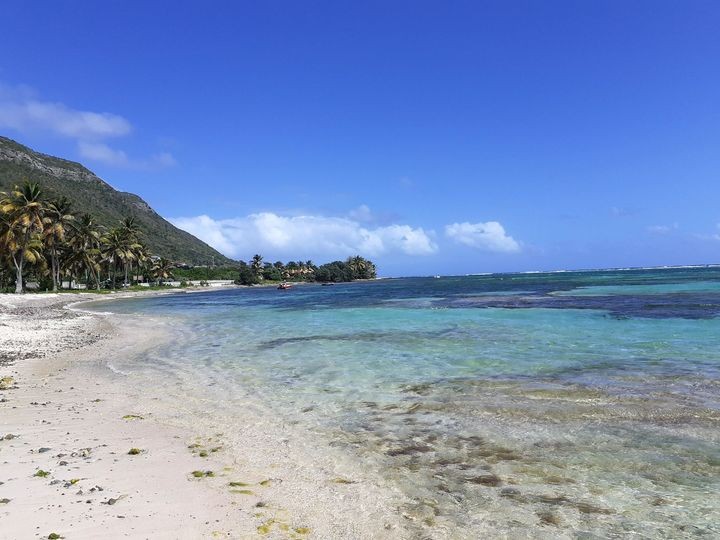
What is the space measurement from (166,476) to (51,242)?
70.1 m

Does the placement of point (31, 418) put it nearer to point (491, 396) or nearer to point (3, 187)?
point (491, 396)

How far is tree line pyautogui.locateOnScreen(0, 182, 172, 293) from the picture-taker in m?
55.8

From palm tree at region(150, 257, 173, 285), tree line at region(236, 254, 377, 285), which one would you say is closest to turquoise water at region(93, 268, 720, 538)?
palm tree at region(150, 257, 173, 285)

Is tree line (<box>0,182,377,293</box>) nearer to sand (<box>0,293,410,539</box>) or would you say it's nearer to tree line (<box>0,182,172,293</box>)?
tree line (<box>0,182,172,293</box>)

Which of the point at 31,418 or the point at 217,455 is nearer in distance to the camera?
the point at 217,455

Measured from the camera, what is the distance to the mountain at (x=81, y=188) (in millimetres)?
140125

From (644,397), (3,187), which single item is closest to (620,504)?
(644,397)

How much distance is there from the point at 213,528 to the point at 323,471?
2.09 meters

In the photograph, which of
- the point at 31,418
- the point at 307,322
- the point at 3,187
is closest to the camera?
the point at 31,418

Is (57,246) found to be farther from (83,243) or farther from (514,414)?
(514,414)

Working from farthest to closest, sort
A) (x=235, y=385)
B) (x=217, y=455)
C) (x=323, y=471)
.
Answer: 1. (x=235, y=385)
2. (x=217, y=455)
3. (x=323, y=471)

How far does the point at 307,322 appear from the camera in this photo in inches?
1198

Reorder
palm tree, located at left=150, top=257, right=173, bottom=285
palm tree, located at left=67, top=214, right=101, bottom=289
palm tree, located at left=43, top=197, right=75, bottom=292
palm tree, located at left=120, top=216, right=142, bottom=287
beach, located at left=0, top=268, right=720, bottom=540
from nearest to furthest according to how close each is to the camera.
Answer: beach, located at left=0, top=268, right=720, bottom=540 → palm tree, located at left=43, top=197, right=75, bottom=292 → palm tree, located at left=67, top=214, right=101, bottom=289 → palm tree, located at left=120, top=216, right=142, bottom=287 → palm tree, located at left=150, top=257, right=173, bottom=285

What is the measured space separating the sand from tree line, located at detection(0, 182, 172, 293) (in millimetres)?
55856
